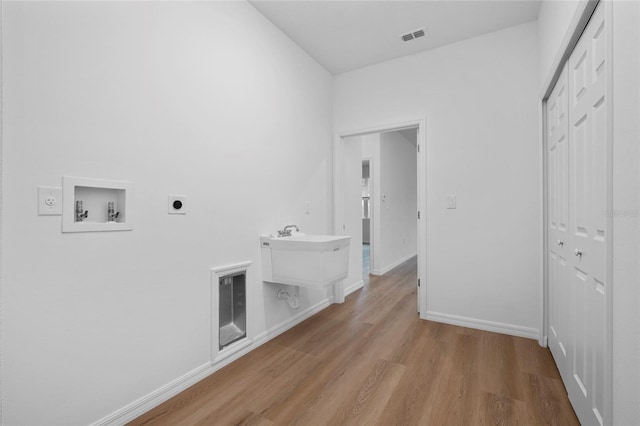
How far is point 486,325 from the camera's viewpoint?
8.54ft

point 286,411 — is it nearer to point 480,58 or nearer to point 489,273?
point 489,273

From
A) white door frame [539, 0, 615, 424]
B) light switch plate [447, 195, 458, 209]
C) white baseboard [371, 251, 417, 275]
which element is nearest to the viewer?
white door frame [539, 0, 615, 424]

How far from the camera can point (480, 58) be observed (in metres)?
2.64

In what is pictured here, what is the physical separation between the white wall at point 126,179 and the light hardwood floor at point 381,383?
0.92ft

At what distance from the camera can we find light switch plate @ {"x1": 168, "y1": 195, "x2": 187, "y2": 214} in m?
1.70

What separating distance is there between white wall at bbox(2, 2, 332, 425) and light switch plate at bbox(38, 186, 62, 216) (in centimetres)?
3

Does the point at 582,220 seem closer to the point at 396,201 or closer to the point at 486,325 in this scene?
the point at 486,325

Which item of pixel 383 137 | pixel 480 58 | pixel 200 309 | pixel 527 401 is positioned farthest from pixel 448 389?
pixel 383 137

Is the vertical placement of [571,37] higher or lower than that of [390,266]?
higher

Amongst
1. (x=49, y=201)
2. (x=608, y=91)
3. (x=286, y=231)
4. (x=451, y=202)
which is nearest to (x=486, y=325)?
(x=451, y=202)

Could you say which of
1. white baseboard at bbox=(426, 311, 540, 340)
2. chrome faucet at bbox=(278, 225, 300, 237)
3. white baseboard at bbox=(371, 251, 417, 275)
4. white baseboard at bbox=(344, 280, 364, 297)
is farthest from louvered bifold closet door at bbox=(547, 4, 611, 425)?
white baseboard at bbox=(371, 251, 417, 275)

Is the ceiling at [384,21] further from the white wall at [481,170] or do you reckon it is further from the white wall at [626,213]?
the white wall at [626,213]

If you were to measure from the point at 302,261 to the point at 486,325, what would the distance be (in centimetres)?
173

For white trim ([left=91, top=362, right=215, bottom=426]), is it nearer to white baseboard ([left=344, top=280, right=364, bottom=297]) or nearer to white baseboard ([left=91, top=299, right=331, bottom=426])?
white baseboard ([left=91, top=299, right=331, bottom=426])
